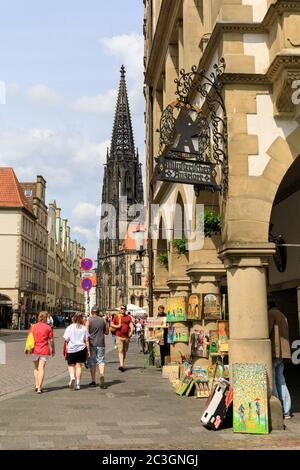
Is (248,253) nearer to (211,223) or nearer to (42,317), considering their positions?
(211,223)

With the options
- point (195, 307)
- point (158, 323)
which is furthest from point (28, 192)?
point (195, 307)

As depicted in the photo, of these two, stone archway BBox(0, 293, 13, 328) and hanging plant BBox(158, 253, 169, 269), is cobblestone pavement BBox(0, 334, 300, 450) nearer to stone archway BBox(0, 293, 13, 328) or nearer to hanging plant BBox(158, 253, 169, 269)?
hanging plant BBox(158, 253, 169, 269)

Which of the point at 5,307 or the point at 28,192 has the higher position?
the point at 28,192

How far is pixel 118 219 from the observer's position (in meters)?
122

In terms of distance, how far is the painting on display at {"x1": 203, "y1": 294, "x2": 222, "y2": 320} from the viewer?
38.2 ft

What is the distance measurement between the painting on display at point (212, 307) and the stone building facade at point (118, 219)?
10257cm

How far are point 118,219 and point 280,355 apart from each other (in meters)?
113

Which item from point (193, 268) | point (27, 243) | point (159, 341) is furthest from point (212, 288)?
point (27, 243)

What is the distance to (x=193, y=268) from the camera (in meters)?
11.8

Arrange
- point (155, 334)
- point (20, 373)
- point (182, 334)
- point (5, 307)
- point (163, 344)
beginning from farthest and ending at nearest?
point (5, 307), point (155, 334), point (163, 344), point (20, 373), point (182, 334)

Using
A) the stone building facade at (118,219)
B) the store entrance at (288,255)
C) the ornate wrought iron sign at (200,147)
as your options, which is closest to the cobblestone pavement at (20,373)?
the ornate wrought iron sign at (200,147)

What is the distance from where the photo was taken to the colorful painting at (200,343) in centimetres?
1138

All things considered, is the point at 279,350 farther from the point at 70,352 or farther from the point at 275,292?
the point at 275,292

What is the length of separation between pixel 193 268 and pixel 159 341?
537cm
